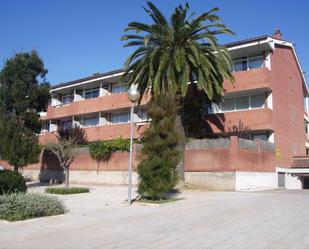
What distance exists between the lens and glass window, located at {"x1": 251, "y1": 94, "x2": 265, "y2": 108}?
105ft

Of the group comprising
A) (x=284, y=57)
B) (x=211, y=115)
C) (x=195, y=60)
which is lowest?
(x=211, y=115)

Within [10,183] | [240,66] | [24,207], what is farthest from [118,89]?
[24,207]

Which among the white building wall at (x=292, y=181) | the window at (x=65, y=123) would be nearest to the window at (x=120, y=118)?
the window at (x=65, y=123)

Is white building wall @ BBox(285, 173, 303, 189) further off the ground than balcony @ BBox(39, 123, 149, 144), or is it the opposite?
balcony @ BBox(39, 123, 149, 144)

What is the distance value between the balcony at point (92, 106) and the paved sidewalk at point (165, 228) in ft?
78.0

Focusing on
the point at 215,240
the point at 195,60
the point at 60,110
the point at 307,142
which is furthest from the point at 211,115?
the point at 215,240

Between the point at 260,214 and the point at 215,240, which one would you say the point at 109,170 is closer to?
the point at 260,214

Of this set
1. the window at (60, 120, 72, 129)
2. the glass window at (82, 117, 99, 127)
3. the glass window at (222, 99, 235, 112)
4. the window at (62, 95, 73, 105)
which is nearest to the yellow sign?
the glass window at (222, 99, 235, 112)

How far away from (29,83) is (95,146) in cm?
786

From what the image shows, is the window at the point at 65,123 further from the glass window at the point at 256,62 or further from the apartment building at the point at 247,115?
the glass window at the point at 256,62

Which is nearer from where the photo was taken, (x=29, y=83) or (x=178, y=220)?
(x=178, y=220)

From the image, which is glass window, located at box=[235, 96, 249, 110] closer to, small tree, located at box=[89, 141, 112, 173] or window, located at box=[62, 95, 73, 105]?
small tree, located at box=[89, 141, 112, 173]

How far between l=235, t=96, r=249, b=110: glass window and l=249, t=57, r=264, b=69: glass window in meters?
2.66

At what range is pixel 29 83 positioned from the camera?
29.5 m
